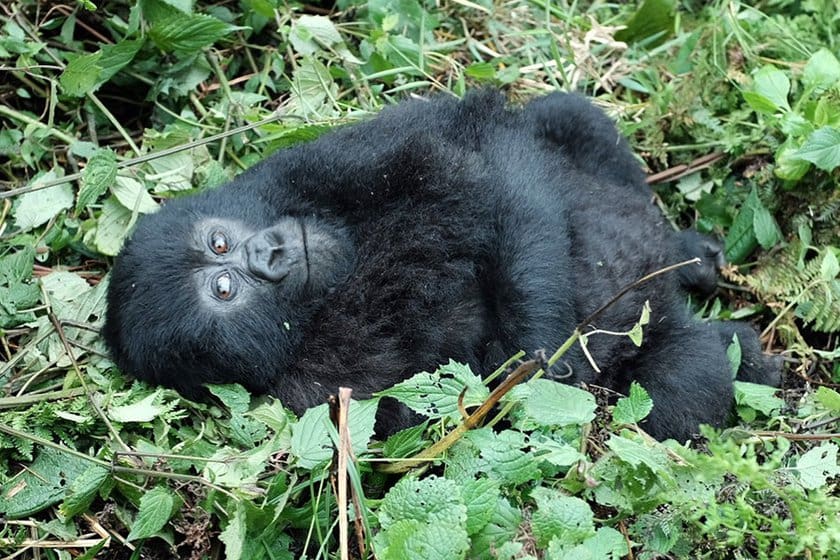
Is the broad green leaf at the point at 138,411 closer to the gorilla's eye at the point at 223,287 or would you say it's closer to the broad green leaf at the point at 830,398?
the gorilla's eye at the point at 223,287

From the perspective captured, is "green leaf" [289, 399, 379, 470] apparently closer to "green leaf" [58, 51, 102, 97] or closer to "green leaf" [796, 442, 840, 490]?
"green leaf" [796, 442, 840, 490]

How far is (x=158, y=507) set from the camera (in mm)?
2809

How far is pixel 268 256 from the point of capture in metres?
3.29

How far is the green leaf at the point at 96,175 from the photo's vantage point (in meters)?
3.62

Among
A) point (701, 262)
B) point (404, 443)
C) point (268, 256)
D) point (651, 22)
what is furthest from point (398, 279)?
point (651, 22)

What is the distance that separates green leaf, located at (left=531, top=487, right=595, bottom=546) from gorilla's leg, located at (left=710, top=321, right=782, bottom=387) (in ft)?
4.93

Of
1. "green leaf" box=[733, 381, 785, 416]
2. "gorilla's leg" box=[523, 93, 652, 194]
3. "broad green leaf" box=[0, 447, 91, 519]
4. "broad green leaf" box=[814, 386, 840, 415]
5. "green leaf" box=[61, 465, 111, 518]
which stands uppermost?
"gorilla's leg" box=[523, 93, 652, 194]

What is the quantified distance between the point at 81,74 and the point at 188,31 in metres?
0.48

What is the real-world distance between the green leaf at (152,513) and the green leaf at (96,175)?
4.45 feet

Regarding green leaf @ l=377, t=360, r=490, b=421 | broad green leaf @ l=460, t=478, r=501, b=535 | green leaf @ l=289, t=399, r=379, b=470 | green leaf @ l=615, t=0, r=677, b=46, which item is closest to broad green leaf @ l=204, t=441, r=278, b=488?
green leaf @ l=289, t=399, r=379, b=470

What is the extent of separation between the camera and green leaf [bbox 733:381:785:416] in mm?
3375

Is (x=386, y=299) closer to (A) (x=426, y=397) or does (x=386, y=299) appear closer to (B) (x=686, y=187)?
(A) (x=426, y=397)

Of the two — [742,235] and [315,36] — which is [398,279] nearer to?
[315,36]

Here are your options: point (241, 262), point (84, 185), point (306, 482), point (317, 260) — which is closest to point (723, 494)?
point (306, 482)
